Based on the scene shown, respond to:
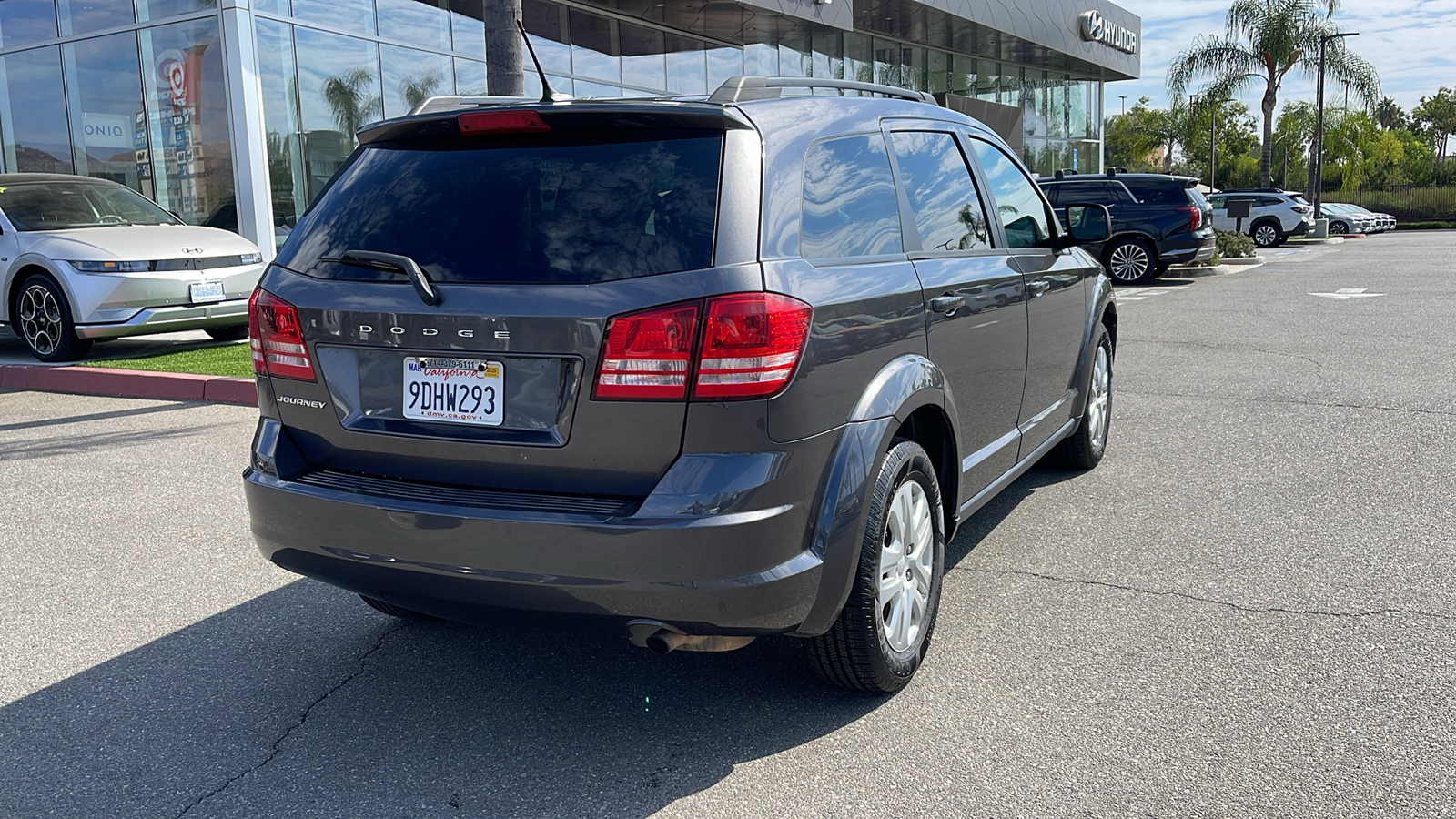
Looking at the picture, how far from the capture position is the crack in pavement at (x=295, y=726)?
9.53ft

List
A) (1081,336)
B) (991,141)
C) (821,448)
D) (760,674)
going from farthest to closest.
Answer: (1081,336), (991,141), (760,674), (821,448)

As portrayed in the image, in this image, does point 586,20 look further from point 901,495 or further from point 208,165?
point 901,495

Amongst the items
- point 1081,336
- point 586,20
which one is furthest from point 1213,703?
point 586,20

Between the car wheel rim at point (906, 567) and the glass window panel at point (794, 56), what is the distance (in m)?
21.3

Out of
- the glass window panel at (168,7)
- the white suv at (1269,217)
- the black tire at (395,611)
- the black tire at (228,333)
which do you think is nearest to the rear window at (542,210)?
the black tire at (395,611)

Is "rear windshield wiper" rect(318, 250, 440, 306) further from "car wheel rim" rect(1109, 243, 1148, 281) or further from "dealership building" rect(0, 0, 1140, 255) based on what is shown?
"car wheel rim" rect(1109, 243, 1148, 281)

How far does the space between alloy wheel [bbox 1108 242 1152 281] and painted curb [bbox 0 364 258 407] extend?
1461 centimetres

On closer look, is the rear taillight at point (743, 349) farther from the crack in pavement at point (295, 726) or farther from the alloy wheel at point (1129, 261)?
the alloy wheel at point (1129, 261)

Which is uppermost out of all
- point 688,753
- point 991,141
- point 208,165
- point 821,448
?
point 208,165

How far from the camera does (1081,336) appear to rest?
542 centimetres

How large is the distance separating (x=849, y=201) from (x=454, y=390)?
1275 mm

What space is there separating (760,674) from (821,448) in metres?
1.00

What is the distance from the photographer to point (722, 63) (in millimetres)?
22906

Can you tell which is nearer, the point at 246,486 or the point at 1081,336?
the point at 246,486
